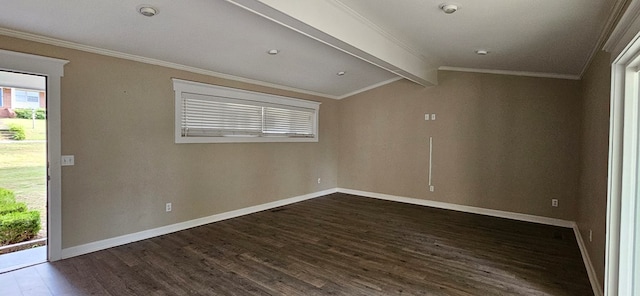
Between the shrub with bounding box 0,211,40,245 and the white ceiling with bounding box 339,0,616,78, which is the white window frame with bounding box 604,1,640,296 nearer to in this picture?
the white ceiling with bounding box 339,0,616,78

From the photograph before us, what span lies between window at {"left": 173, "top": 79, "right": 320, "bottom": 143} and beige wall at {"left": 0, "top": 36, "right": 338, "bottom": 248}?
0.12 metres

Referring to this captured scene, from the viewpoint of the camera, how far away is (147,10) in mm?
2711

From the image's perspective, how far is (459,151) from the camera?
5562 millimetres

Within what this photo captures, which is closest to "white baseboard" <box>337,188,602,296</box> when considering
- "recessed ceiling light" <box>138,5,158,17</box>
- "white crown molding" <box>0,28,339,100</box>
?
"white crown molding" <box>0,28,339,100</box>

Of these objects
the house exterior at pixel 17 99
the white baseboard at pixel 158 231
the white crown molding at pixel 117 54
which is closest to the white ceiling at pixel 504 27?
the white crown molding at pixel 117 54

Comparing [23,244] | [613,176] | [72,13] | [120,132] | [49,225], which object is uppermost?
[72,13]

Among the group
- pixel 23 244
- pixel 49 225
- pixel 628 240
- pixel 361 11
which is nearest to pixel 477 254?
pixel 628 240

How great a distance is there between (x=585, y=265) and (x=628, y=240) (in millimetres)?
1304

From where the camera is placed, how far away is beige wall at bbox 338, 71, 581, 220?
4.73 meters

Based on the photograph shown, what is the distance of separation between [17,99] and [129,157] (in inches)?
52.6

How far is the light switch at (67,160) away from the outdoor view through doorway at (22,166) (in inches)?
10.1

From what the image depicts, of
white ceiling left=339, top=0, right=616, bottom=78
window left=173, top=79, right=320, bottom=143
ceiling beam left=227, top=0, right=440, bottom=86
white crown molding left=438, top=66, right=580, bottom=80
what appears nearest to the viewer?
ceiling beam left=227, top=0, right=440, bottom=86

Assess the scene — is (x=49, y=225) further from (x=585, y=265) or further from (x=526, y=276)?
(x=585, y=265)

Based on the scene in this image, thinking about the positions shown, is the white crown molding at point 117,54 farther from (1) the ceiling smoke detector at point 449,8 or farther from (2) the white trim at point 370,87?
(1) the ceiling smoke detector at point 449,8
